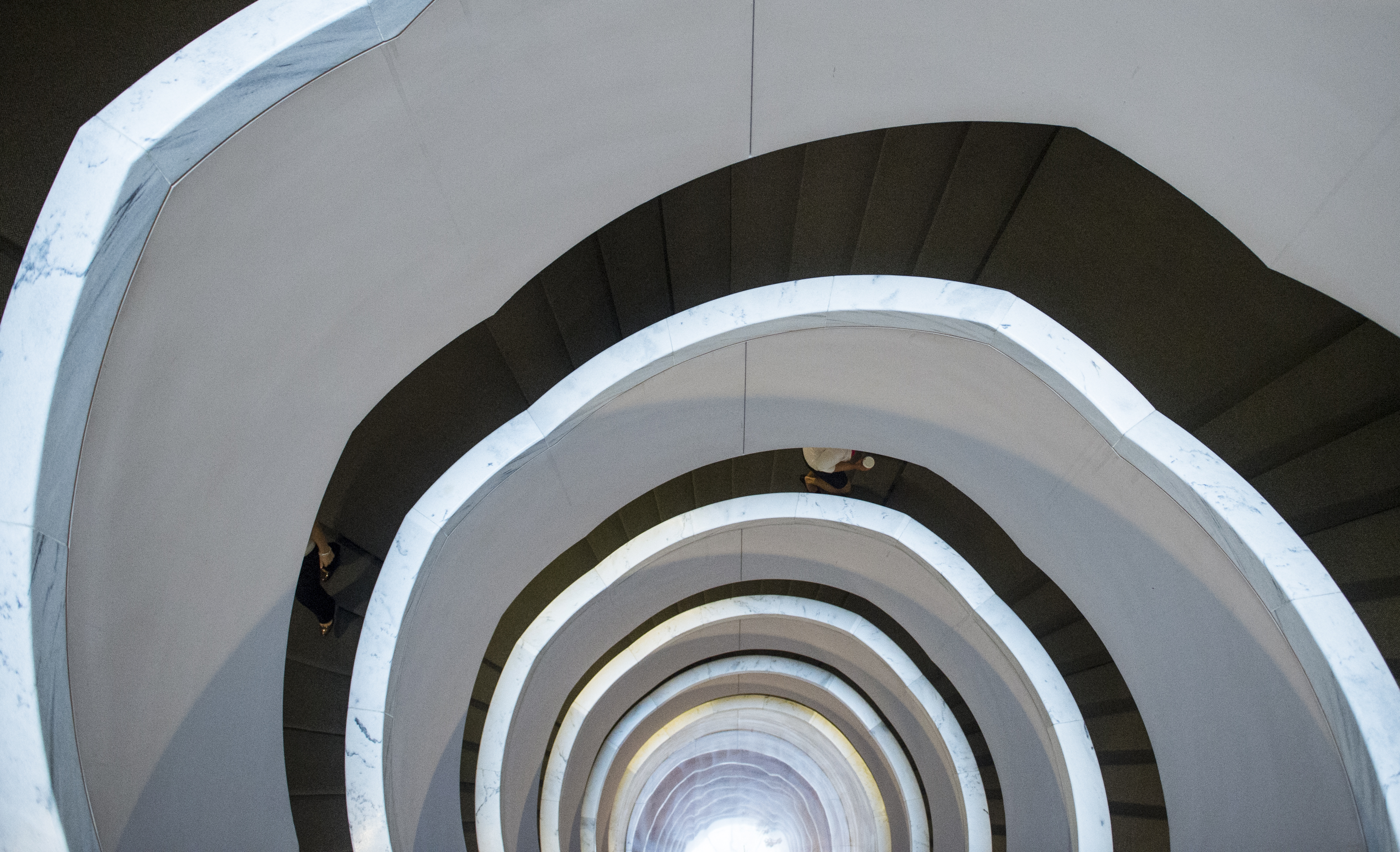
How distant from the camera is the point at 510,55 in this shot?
389 centimetres

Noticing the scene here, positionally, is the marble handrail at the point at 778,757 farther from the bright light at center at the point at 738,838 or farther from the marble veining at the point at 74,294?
the marble veining at the point at 74,294

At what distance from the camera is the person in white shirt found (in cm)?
904

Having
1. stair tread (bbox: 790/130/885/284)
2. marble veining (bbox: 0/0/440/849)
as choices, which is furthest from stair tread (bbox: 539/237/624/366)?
marble veining (bbox: 0/0/440/849)

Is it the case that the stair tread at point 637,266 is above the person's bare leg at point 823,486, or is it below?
below

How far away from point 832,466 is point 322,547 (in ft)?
16.6

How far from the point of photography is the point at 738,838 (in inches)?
1215

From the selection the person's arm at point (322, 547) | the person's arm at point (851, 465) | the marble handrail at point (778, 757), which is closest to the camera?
the person's arm at point (322, 547)

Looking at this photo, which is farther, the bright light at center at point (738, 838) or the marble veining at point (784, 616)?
the bright light at center at point (738, 838)

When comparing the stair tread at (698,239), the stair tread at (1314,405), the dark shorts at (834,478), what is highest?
the dark shorts at (834,478)

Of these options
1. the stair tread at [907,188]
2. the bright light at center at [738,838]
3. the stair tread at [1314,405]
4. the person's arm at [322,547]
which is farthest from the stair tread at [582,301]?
the bright light at center at [738,838]

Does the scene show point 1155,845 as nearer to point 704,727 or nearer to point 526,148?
point 526,148

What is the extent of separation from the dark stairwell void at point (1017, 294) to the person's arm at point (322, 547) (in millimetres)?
103

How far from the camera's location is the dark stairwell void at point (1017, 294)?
→ 4.78m

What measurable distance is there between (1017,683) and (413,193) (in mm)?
8260
